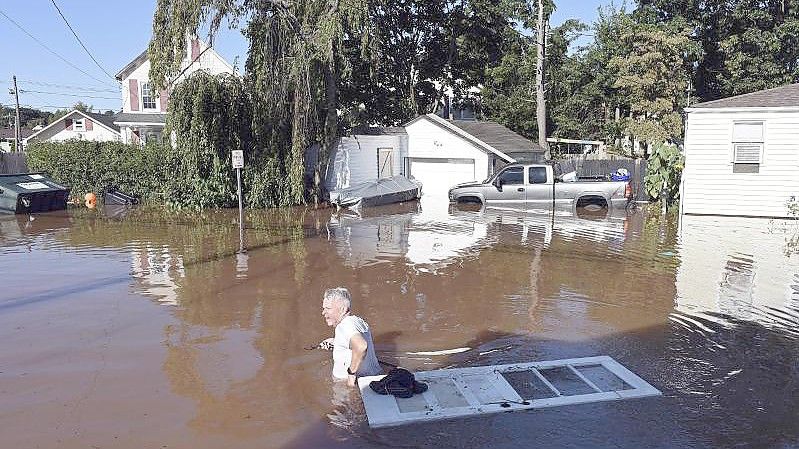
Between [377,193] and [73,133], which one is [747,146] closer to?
[377,193]

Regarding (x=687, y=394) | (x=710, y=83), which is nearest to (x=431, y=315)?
(x=687, y=394)

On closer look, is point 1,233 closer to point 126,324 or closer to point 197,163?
point 197,163

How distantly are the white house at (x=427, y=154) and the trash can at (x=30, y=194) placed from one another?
328 inches

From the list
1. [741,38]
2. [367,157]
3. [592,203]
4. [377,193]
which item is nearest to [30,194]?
[377,193]

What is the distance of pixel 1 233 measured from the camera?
1691 centimetres

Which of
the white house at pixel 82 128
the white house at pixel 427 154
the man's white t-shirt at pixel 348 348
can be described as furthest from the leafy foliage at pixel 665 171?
the white house at pixel 82 128

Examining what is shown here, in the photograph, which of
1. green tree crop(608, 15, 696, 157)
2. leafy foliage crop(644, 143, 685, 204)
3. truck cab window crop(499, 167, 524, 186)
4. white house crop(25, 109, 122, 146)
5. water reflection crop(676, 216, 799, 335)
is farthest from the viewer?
white house crop(25, 109, 122, 146)

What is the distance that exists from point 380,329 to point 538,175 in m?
14.6

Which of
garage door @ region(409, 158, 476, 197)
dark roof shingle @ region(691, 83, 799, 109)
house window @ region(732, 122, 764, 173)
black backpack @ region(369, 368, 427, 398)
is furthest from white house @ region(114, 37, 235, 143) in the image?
black backpack @ region(369, 368, 427, 398)

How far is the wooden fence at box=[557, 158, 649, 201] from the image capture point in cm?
2559

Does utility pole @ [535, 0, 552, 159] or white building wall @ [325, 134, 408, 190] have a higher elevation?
utility pole @ [535, 0, 552, 159]

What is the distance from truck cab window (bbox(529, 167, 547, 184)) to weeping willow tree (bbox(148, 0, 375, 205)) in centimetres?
678

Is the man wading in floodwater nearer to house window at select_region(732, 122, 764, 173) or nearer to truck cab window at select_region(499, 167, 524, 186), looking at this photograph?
house window at select_region(732, 122, 764, 173)

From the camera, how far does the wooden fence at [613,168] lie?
84.0 ft
